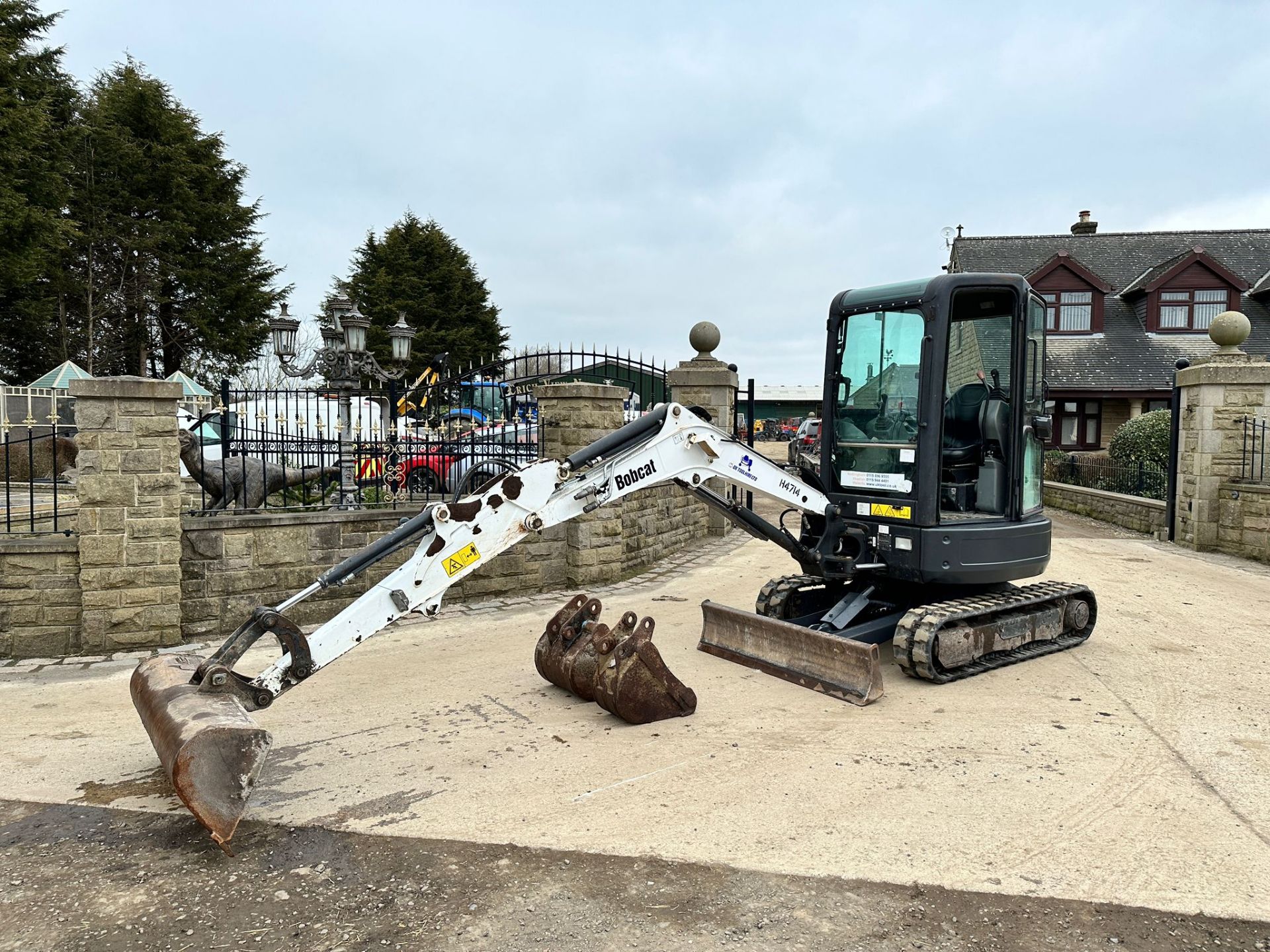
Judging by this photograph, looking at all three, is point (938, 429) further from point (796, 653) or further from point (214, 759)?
point (214, 759)

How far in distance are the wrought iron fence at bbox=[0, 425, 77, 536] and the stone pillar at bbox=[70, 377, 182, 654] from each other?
0.32 meters

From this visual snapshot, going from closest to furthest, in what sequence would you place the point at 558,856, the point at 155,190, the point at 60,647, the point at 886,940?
the point at 886,940
the point at 558,856
the point at 60,647
the point at 155,190

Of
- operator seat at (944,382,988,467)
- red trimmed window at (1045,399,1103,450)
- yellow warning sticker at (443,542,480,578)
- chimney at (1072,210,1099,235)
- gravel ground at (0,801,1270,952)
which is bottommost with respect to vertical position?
gravel ground at (0,801,1270,952)

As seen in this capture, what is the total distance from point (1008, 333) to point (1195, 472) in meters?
7.91

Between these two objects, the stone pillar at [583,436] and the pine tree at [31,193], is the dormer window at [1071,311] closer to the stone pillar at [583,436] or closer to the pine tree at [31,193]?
the stone pillar at [583,436]

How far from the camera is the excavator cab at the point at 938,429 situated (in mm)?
6012

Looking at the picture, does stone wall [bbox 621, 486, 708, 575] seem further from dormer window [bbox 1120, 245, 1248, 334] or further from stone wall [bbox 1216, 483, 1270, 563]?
dormer window [bbox 1120, 245, 1248, 334]

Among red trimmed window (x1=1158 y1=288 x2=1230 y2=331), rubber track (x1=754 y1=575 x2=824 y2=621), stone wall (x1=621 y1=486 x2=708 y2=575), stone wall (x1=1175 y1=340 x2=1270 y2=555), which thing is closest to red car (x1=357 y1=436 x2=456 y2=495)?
stone wall (x1=621 y1=486 x2=708 y2=575)

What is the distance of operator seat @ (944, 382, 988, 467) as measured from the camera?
6.36m

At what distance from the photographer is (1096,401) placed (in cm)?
2559

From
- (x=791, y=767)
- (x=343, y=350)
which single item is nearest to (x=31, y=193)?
(x=343, y=350)

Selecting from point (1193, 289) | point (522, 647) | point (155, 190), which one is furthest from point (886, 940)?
point (155, 190)

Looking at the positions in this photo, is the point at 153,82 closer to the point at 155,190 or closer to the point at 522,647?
the point at 155,190

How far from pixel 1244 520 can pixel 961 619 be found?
800 centimetres
